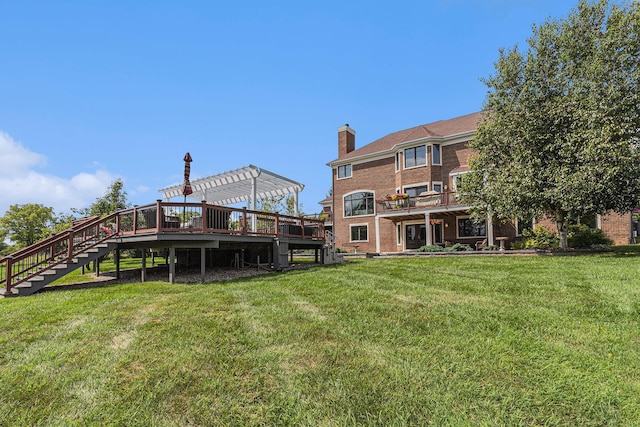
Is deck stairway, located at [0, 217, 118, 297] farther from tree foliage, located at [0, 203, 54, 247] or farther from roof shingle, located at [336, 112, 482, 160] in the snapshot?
tree foliage, located at [0, 203, 54, 247]

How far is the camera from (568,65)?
500 inches

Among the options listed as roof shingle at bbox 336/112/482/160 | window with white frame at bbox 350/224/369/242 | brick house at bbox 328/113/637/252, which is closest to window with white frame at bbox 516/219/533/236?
brick house at bbox 328/113/637/252

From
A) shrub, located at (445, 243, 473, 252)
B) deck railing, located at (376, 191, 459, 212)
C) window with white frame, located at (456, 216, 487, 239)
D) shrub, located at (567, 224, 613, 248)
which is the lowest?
shrub, located at (445, 243, 473, 252)

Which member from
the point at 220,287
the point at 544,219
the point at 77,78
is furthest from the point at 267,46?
the point at 544,219

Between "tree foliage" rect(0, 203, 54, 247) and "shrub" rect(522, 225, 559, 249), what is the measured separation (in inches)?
1733

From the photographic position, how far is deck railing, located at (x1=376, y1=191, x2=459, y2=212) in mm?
18406

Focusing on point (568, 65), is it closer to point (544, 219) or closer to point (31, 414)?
point (544, 219)

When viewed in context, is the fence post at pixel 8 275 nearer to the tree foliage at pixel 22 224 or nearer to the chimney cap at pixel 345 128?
the chimney cap at pixel 345 128

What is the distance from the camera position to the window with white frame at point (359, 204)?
24141mm

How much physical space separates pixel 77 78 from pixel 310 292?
978cm

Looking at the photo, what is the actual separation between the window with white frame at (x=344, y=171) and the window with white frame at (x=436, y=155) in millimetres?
6741

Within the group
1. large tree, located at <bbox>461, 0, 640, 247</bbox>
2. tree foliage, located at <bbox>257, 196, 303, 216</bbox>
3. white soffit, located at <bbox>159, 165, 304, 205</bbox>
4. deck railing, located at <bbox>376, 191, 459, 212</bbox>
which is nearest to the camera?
large tree, located at <bbox>461, 0, 640, 247</bbox>

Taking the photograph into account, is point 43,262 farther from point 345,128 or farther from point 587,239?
point 345,128

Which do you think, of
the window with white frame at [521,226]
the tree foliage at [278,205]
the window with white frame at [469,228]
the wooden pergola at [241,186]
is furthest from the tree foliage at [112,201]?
the window with white frame at [521,226]
